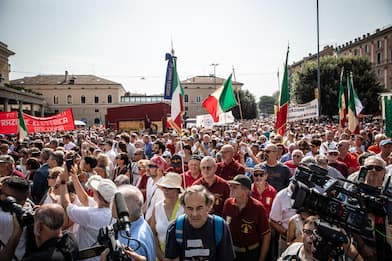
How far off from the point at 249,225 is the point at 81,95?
80654 mm

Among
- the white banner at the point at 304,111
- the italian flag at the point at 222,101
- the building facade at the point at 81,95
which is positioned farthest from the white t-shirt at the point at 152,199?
the building facade at the point at 81,95

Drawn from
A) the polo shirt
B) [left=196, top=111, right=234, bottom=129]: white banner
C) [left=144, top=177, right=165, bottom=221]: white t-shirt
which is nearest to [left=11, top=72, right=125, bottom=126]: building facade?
[left=196, top=111, right=234, bottom=129]: white banner

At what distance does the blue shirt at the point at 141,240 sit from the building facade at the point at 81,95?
77995 mm

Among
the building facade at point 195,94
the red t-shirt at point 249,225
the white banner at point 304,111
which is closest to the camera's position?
the red t-shirt at point 249,225

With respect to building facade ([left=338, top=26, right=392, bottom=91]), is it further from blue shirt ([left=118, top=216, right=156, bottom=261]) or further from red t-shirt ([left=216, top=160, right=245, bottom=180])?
blue shirt ([left=118, top=216, right=156, bottom=261])

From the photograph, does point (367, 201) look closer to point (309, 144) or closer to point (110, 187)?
Answer: point (110, 187)

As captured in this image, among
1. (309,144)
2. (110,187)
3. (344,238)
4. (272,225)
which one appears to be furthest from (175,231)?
(309,144)

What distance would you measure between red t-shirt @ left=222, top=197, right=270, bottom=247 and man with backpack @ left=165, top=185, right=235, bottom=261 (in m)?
0.88

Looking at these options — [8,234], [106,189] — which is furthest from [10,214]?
[106,189]

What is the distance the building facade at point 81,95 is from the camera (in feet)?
258

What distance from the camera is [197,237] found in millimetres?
2949

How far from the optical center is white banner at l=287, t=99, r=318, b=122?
1425 centimetres

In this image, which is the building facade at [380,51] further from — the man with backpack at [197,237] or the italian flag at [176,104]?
the man with backpack at [197,237]

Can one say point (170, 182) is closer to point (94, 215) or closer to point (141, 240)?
point (94, 215)
